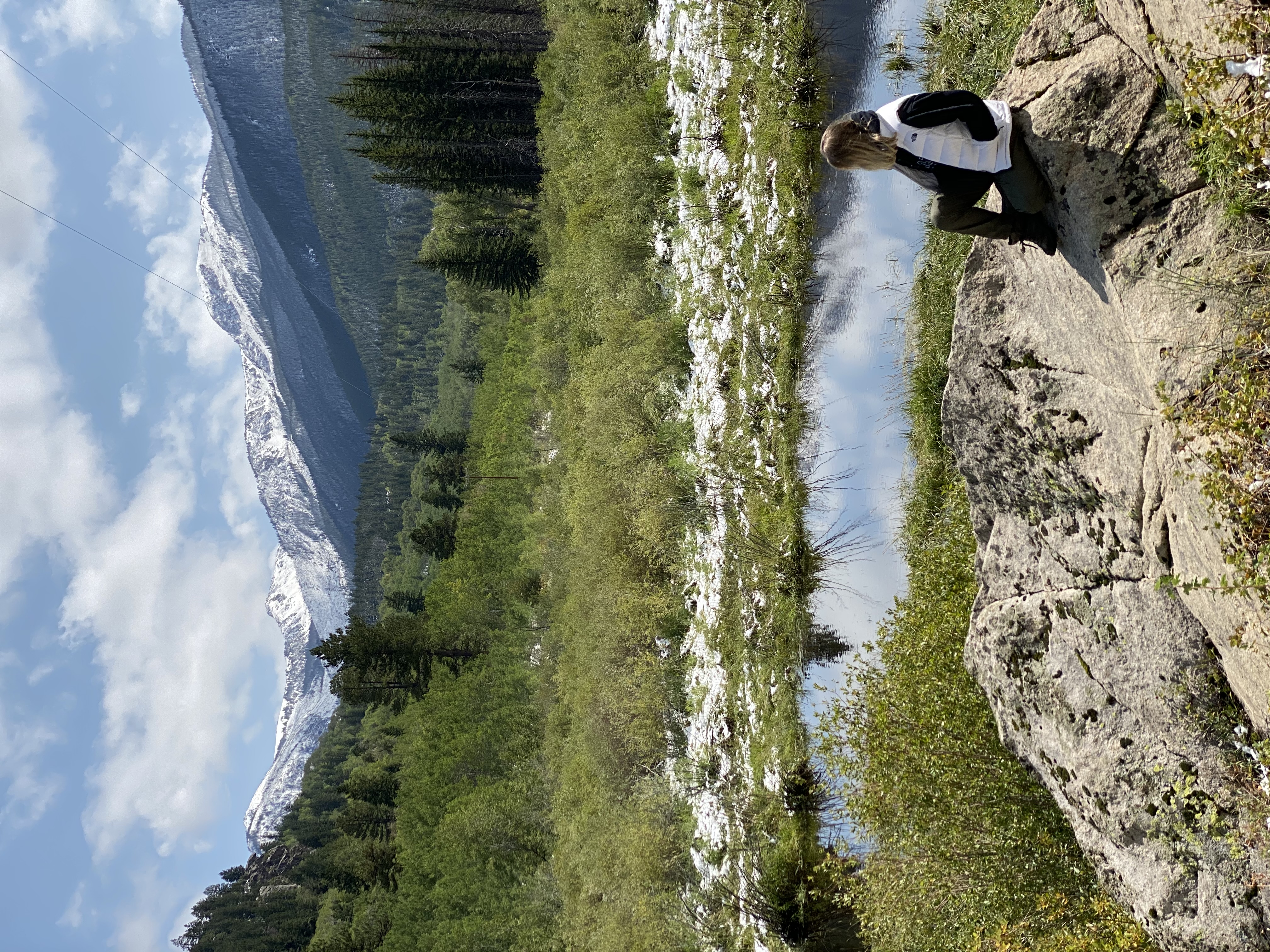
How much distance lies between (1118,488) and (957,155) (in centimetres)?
222

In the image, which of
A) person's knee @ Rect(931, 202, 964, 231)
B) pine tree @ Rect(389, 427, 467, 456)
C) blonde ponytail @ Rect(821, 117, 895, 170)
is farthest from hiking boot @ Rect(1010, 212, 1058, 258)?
pine tree @ Rect(389, 427, 467, 456)

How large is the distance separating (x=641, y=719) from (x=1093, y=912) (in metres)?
8.72

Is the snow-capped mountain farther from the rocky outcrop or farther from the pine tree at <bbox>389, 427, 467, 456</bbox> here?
the rocky outcrop

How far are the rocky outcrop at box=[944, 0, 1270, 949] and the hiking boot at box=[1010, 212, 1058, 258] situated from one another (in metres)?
0.08

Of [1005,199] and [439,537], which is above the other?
[439,537]

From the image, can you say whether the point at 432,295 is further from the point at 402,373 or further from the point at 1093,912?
the point at 1093,912

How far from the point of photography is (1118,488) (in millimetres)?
4914

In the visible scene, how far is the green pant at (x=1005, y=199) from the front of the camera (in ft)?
15.7

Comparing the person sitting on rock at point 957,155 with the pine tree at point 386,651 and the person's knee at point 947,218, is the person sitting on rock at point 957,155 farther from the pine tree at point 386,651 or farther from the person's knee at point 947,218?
the pine tree at point 386,651

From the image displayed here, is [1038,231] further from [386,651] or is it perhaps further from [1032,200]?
[386,651]

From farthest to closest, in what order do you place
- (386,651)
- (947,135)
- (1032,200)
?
1. (386,651)
2. (1032,200)
3. (947,135)

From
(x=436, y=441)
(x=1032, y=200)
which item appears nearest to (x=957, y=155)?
(x=1032, y=200)

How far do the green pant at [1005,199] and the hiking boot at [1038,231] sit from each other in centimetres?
3

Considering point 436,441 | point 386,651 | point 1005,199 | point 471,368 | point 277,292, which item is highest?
point 277,292
